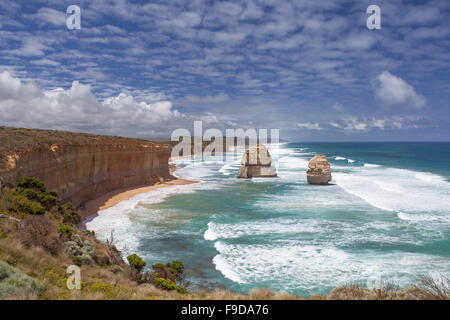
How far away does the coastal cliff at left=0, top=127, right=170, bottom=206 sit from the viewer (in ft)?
57.3

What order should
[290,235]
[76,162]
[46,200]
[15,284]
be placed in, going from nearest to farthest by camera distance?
[15,284] < [46,200] < [290,235] < [76,162]

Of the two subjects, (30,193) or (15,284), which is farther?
(30,193)

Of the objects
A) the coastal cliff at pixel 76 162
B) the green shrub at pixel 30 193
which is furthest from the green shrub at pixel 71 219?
the coastal cliff at pixel 76 162

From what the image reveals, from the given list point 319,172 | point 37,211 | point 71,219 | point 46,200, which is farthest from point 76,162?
point 319,172

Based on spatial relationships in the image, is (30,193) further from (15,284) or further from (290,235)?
(290,235)

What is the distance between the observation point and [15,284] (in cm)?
580

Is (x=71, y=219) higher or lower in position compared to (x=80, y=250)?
lower

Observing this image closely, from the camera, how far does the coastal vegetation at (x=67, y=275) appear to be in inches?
243

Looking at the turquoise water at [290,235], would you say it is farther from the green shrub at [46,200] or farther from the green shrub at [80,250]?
the green shrub at [80,250]

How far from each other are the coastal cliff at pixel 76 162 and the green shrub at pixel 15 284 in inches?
408

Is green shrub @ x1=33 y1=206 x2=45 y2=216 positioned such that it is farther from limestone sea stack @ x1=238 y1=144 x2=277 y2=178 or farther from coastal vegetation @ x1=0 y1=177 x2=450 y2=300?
limestone sea stack @ x1=238 y1=144 x2=277 y2=178

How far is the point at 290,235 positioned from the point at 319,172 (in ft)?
63.8
